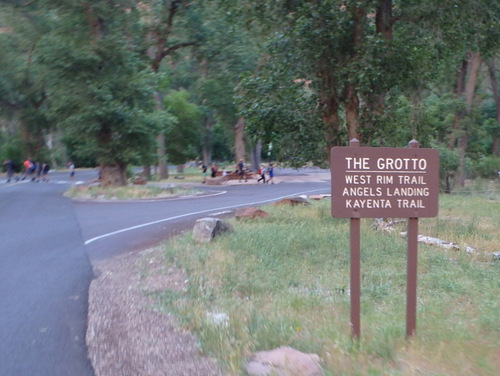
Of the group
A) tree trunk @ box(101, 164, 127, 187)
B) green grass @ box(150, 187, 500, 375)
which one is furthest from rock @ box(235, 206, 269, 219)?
tree trunk @ box(101, 164, 127, 187)

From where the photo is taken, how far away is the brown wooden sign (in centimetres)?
671

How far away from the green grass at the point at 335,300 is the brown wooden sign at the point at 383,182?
1272 millimetres

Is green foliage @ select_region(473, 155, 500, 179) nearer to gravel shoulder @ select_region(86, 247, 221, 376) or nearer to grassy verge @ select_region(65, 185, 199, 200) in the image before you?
grassy verge @ select_region(65, 185, 199, 200)

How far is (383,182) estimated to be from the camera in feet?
22.2

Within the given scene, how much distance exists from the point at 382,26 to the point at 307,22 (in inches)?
94.1

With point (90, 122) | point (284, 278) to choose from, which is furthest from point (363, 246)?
point (90, 122)

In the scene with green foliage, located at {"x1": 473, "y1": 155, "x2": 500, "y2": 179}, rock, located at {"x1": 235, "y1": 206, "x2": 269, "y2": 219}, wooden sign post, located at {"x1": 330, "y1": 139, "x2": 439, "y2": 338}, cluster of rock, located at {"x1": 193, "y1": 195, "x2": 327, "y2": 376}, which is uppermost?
wooden sign post, located at {"x1": 330, "y1": 139, "x2": 439, "y2": 338}

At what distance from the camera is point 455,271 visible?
10.5 metres

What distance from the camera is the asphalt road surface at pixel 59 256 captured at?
264 inches

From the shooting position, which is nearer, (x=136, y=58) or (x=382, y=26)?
(x=382, y=26)

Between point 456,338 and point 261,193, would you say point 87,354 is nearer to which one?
point 456,338

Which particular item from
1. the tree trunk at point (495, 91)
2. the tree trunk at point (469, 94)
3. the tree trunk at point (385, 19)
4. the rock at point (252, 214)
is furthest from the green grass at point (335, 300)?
the tree trunk at point (495, 91)

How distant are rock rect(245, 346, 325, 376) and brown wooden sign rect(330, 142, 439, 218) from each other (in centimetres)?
159

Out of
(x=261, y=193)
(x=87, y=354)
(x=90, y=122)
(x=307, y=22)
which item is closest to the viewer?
(x=87, y=354)
